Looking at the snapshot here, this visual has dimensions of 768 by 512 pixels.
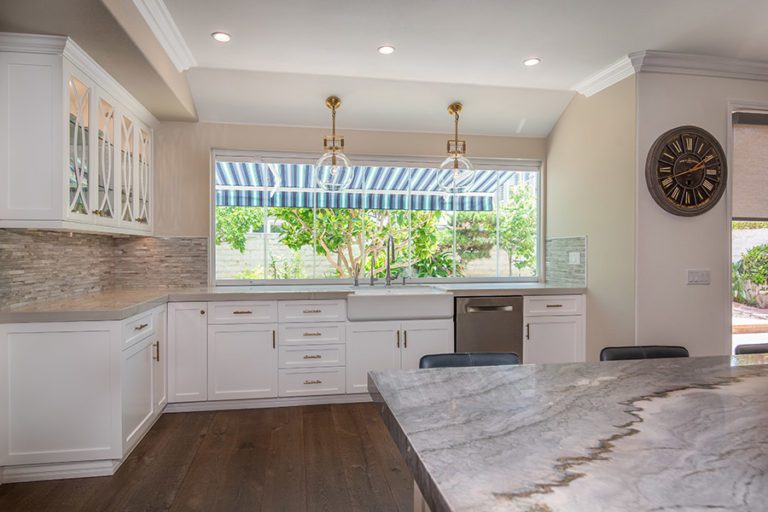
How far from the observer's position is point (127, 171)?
129 inches

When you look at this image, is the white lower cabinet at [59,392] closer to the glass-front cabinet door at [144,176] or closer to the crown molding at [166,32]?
the glass-front cabinet door at [144,176]

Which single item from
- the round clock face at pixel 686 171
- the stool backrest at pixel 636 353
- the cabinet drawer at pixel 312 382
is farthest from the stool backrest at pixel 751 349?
the cabinet drawer at pixel 312 382

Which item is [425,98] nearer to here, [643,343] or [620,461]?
[643,343]

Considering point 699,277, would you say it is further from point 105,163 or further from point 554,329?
point 105,163

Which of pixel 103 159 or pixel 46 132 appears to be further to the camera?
pixel 103 159

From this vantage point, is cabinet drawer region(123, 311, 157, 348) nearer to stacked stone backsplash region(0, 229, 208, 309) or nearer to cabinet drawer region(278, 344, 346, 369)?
stacked stone backsplash region(0, 229, 208, 309)

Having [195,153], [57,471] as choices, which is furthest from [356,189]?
[57,471]

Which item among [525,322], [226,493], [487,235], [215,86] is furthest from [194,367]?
[487,235]

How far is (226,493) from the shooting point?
2.31 metres

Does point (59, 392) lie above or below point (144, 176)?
below

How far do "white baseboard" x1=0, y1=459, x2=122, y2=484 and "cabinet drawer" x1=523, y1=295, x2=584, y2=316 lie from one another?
302cm

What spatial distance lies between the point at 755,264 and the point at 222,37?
4228 millimetres

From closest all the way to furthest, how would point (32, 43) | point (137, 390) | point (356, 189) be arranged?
point (32, 43) → point (137, 390) → point (356, 189)

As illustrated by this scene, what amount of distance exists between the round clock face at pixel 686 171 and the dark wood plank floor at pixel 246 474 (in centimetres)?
258
